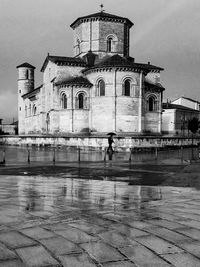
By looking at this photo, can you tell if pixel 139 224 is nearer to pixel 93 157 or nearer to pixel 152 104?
pixel 93 157

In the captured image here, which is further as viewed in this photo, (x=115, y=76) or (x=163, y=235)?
(x=115, y=76)

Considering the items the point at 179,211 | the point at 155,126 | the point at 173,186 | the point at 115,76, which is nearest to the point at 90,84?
the point at 115,76

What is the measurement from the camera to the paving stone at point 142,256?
10.1ft

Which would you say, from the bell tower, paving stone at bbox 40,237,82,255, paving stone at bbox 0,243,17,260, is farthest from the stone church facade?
paving stone at bbox 0,243,17,260

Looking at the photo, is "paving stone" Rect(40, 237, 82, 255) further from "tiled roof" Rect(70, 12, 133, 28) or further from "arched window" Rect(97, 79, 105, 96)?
"tiled roof" Rect(70, 12, 133, 28)

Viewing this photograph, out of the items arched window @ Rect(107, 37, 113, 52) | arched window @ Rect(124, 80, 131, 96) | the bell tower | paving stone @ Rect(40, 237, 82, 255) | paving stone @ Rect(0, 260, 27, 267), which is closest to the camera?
paving stone @ Rect(0, 260, 27, 267)

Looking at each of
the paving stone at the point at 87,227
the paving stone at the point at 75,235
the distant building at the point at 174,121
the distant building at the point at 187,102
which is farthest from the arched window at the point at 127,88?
the distant building at the point at 187,102

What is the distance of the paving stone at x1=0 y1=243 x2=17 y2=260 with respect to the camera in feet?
10.4

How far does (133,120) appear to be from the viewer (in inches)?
1468

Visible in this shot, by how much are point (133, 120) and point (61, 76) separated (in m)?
11.3

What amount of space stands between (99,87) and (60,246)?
116 feet

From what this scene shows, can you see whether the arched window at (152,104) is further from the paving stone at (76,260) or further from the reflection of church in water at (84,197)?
the paving stone at (76,260)

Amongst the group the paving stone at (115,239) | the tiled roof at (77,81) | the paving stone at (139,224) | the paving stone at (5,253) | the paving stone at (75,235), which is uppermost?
the tiled roof at (77,81)

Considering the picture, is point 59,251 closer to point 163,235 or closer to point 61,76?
point 163,235
